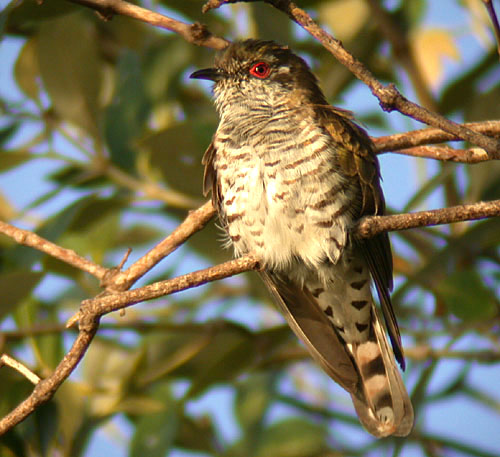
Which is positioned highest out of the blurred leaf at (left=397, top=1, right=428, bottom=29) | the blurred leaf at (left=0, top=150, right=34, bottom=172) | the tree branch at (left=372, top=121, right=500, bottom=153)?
the blurred leaf at (left=397, top=1, right=428, bottom=29)

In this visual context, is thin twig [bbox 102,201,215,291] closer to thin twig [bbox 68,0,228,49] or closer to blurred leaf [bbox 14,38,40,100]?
thin twig [bbox 68,0,228,49]

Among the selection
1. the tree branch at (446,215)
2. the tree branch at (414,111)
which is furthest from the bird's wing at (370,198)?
the tree branch at (414,111)

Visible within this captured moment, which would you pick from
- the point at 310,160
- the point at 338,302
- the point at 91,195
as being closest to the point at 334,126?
the point at 310,160

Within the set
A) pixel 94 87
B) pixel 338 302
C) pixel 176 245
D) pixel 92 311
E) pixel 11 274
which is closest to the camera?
pixel 92 311

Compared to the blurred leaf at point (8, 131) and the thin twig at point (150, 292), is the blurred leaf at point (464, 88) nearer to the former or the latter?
the thin twig at point (150, 292)

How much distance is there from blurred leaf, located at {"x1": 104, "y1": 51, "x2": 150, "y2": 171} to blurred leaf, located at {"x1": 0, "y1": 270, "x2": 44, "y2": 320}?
80 cm

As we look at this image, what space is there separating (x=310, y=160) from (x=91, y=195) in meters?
1.14

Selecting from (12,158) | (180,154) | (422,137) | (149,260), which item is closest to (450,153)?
(422,137)

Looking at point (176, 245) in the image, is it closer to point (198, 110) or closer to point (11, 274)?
point (11, 274)

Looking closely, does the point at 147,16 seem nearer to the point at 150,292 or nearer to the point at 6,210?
the point at 150,292

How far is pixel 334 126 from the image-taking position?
129 inches

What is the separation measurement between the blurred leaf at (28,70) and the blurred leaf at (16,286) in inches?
45.8

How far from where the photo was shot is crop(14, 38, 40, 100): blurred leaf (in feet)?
12.7

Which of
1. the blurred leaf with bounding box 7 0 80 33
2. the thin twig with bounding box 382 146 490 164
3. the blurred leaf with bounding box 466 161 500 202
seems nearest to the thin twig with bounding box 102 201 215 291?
the thin twig with bounding box 382 146 490 164
